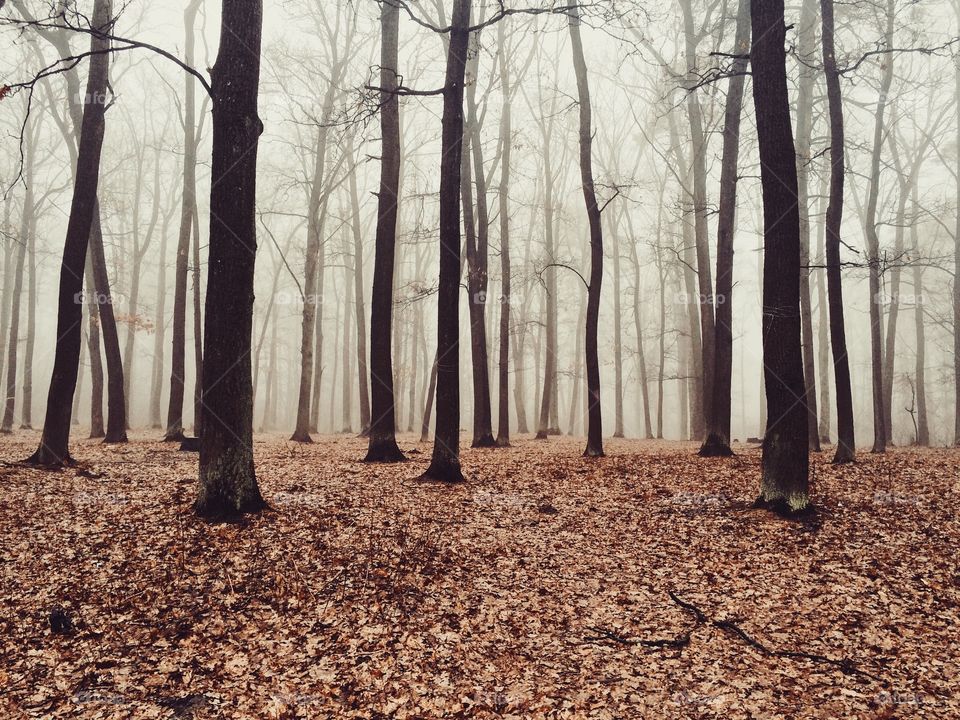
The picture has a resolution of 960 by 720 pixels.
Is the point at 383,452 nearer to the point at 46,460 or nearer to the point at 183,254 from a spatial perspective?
the point at 46,460

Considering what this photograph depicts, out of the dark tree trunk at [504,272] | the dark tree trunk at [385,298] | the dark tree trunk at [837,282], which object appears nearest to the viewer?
the dark tree trunk at [837,282]

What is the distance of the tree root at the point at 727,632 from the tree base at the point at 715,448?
25.4 ft

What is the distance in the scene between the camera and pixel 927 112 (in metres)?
21.5

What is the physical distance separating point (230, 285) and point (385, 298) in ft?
15.2

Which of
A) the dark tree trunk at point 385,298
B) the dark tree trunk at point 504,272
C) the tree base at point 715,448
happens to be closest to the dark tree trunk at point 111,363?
the dark tree trunk at point 385,298

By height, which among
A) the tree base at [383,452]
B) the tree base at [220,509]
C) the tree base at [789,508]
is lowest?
the tree base at [789,508]

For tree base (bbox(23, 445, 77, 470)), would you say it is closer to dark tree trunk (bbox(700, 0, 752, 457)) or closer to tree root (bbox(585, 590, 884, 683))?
tree root (bbox(585, 590, 884, 683))

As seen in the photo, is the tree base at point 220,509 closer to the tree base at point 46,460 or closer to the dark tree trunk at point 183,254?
the tree base at point 46,460

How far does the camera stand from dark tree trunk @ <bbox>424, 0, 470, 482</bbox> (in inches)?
338

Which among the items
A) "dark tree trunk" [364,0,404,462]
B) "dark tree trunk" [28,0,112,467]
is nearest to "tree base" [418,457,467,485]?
"dark tree trunk" [364,0,404,462]

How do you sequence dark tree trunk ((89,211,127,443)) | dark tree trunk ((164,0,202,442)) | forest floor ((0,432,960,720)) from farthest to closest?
1. dark tree trunk ((164,0,202,442))
2. dark tree trunk ((89,211,127,443))
3. forest floor ((0,432,960,720))

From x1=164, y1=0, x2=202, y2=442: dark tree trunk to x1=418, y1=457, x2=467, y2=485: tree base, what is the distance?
27.4 feet

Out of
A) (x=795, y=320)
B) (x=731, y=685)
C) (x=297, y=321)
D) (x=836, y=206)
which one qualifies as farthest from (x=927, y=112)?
(x=297, y=321)

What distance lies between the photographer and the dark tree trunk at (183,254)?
14.2 m
